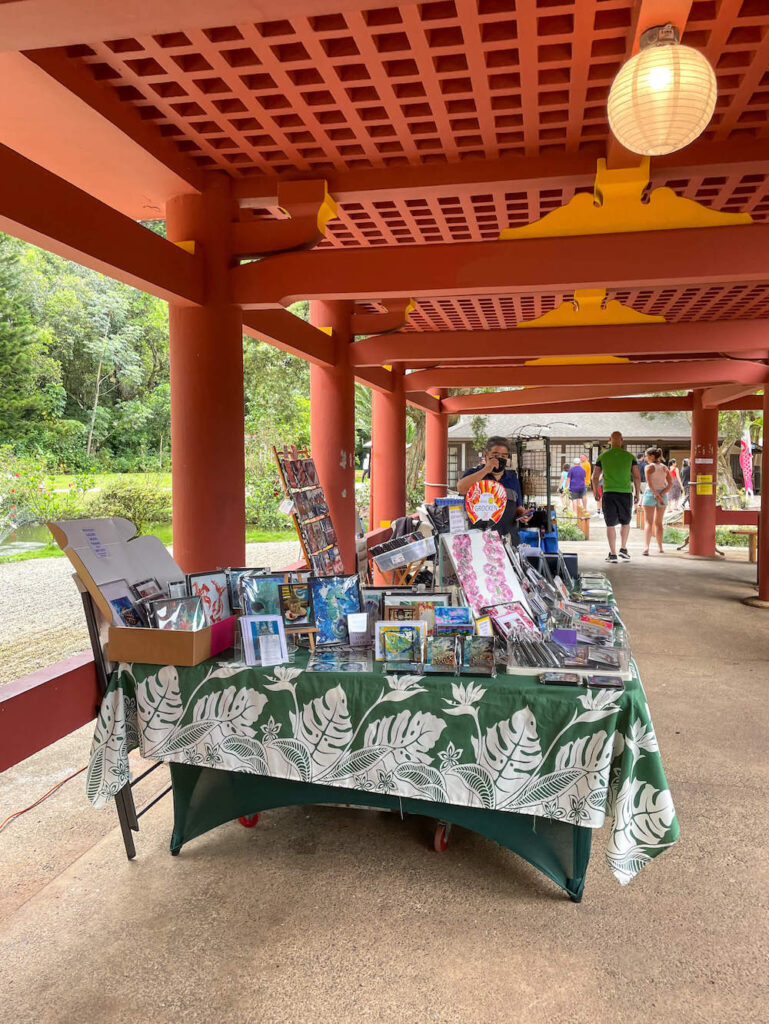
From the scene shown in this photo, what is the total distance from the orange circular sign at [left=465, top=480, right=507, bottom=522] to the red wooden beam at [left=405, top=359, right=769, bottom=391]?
175 inches

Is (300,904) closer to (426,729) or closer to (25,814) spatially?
(426,729)

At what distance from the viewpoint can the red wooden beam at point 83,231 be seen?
90.8 inches

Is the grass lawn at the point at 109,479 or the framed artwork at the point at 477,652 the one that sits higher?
the grass lawn at the point at 109,479

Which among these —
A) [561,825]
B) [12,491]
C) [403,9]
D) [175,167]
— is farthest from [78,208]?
[12,491]

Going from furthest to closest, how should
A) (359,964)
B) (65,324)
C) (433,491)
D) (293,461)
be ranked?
(65,324) → (433,491) → (293,461) → (359,964)

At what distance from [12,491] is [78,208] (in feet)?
38.6

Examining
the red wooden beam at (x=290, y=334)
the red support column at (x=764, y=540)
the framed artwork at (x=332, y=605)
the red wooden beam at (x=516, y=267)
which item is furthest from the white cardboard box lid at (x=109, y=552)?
the red support column at (x=764, y=540)

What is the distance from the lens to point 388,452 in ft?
25.5

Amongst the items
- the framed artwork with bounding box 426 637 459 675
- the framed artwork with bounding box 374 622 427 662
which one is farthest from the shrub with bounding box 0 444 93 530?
the framed artwork with bounding box 426 637 459 675

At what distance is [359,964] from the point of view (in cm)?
186

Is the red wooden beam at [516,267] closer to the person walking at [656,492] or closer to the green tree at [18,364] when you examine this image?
the person walking at [656,492]

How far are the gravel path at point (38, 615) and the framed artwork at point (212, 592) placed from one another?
2279 millimetres

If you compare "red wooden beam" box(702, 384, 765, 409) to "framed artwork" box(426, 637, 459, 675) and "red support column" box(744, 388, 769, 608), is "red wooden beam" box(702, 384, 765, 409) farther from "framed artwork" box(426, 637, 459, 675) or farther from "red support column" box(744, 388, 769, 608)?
"framed artwork" box(426, 637, 459, 675)

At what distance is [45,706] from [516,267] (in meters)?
2.85
